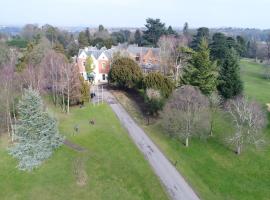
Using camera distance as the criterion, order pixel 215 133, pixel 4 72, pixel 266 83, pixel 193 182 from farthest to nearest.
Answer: pixel 266 83 < pixel 4 72 < pixel 215 133 < pixel 193 182

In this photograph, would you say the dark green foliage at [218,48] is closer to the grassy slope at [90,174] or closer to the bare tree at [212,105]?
the bare tree at [212,105]

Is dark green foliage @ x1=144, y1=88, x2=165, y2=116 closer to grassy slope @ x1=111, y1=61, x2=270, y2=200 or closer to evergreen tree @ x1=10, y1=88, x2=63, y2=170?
grassy slope @ x1=111, y1=61, x2=270, y2=200

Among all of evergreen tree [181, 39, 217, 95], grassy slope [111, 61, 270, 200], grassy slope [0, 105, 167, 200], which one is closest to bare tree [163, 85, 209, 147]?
grassy slope [111, 61, 270, 200]

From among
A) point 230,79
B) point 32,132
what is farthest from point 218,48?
point 32,132

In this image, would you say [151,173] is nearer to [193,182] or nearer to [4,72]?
[193,182]

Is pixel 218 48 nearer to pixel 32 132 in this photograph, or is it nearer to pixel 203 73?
pixel 203 73

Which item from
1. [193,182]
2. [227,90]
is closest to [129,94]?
[227,90]

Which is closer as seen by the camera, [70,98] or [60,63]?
[70,98]
